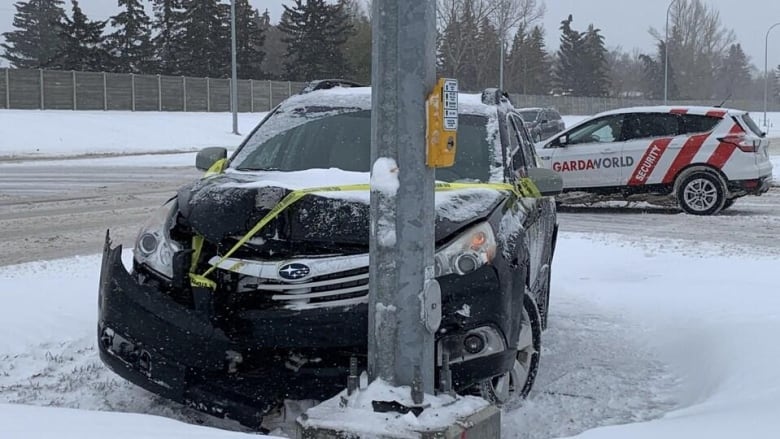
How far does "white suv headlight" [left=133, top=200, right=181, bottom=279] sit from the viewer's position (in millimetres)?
4008

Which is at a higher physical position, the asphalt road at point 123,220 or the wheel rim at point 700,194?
the wheel rim at point 700,194

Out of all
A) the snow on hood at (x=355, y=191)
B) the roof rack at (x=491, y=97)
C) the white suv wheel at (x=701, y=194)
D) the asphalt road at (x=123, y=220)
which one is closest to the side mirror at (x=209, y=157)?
the snow on hood at (x=355, y=191)

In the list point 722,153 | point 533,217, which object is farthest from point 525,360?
point 722,153

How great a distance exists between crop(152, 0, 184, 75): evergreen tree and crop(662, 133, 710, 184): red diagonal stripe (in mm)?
51262

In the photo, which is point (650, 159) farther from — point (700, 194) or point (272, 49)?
point (272, 49)

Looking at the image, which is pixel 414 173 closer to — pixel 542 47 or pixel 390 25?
pixel 390 25

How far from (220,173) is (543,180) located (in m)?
1.97

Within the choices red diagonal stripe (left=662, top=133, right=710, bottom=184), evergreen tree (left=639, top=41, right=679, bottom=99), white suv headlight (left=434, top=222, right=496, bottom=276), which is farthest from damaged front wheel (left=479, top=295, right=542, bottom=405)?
evergreen tree (left=639, top=41, right=679, bottom=99)

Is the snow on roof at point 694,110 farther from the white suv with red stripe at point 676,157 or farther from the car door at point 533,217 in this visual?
the car door at point 533,217

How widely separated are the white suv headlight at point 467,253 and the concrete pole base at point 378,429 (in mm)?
793

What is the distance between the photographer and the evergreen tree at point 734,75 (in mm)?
106312

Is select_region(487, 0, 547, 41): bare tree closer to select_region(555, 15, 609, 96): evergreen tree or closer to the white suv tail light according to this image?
select_region(555, 15, 609, 96): evergreen tree

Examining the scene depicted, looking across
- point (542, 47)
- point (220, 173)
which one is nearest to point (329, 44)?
point (542, 47)

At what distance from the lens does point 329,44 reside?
2463 inches
